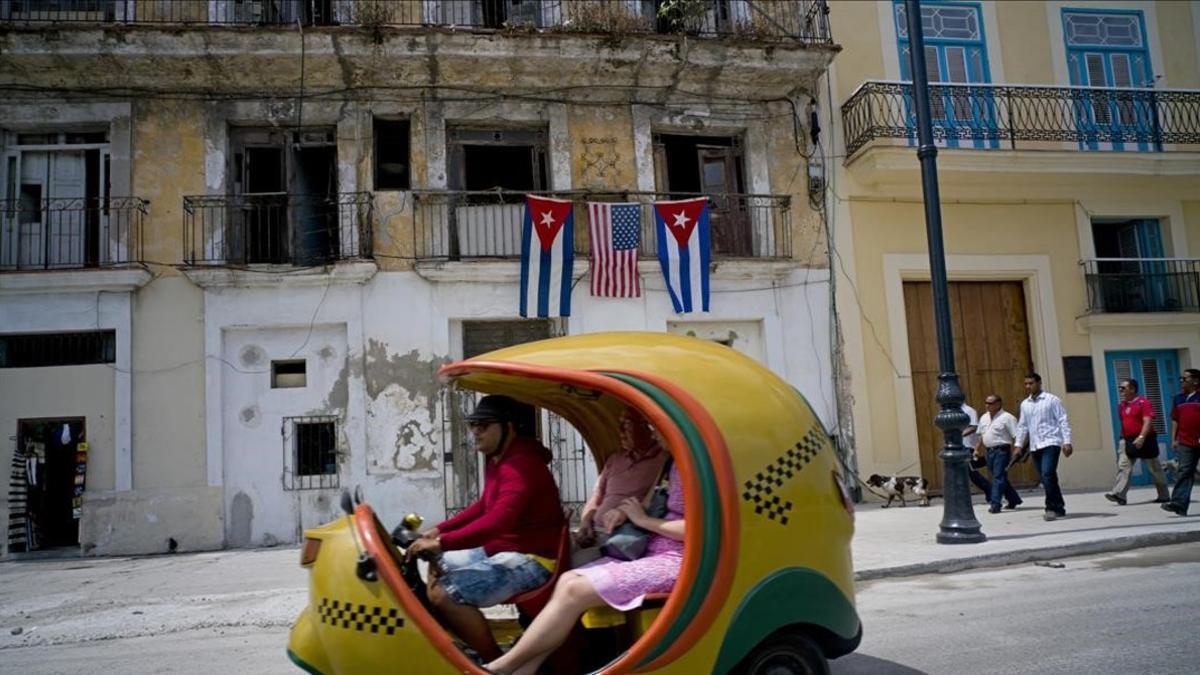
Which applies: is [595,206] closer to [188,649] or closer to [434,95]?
[434,95]

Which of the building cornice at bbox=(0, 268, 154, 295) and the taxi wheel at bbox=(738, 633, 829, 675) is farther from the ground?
the building cornice at bbox=(0, 268, 154, 295)

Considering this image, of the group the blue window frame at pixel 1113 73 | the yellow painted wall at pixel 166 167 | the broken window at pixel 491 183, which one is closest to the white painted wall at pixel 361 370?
the broken window at pixel 491 183

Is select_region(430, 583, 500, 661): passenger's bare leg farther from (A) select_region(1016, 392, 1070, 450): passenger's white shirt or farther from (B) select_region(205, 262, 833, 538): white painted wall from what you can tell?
(A) select_region(1016, 392, 1070, 450): passenger's white shirt

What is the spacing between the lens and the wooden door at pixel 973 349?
14773mm

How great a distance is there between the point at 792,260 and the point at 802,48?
11.5ft

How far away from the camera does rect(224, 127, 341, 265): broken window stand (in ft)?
44.8

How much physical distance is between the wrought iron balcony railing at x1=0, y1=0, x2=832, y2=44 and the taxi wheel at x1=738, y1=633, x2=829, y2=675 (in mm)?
11617

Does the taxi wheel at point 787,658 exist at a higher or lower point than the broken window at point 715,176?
lower

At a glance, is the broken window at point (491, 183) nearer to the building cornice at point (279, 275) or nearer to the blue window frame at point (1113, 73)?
the building cornice at point (279, 275)

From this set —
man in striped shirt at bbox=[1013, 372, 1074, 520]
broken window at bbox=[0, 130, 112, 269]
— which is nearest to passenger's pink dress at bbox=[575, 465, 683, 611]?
man in striped shirt at bbox=[1013, 372, 1074, 520]

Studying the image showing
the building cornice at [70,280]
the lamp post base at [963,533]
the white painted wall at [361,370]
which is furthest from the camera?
the white painted wall at [361,370]

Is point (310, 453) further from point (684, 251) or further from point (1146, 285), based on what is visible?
point (1146, 285)

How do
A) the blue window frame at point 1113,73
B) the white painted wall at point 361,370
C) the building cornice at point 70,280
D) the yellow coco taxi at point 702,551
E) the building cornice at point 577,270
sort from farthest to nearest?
the blue window frame at point 1113,73 → the building cornice at point 577,270 → the white painted wall at point 361,370 → the building cornice at point 70,280 → the yellow coco taxi at point 702,551

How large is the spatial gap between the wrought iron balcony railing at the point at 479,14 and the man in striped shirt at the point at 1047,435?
701 cm
